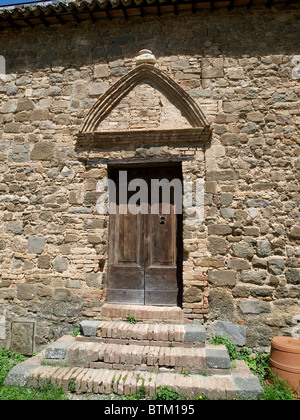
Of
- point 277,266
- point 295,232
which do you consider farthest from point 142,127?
point 277,266

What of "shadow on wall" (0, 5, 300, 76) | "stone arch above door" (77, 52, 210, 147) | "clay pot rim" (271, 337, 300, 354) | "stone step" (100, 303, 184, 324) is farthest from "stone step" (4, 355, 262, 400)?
"shadow on wall" (0, 5, 300, 76)

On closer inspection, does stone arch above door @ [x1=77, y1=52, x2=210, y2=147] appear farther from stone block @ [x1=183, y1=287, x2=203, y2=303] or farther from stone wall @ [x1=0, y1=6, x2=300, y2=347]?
stone block @ [x1=183, y1=287, x2=203, y2=303]

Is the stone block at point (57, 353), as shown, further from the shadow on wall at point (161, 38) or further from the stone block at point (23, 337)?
the shadow on wall at point (161, 38)

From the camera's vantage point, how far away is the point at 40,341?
14.6ft

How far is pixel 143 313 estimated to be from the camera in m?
4.26

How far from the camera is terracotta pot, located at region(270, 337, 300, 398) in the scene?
343 centimetres

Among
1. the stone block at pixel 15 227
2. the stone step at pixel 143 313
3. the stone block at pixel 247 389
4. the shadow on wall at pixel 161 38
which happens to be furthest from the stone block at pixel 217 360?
the shadow on wall at pixel 161 38

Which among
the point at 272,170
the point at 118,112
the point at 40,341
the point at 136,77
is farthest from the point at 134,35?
the point at 40,341

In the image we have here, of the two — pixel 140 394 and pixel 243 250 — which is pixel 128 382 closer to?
pixel 140 394

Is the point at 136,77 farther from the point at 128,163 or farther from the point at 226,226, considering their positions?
the point at 226,226

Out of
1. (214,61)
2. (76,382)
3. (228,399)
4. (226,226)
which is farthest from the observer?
(214,61)

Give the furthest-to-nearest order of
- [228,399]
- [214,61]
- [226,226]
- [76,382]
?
[214,61] → [226,226] → [76,382] → [228,399]

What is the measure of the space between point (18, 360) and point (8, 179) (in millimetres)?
2678

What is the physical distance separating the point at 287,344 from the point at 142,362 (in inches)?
67.8
